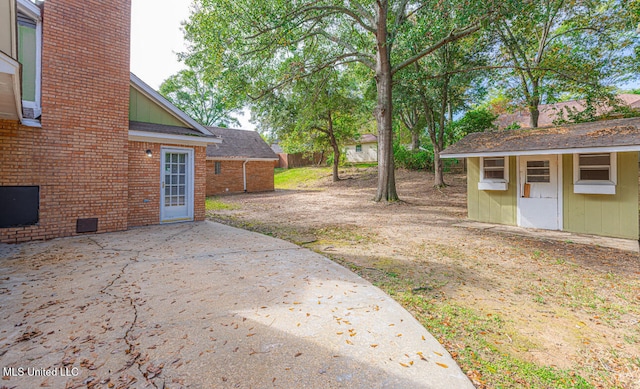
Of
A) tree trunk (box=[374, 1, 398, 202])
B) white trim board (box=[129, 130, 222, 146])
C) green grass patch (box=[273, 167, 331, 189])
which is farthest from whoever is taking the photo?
green grass patch (box=[273, 167, 331, 189])

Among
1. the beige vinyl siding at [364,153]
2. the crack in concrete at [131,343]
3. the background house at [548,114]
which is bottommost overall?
the crack in concrete at [131,343]

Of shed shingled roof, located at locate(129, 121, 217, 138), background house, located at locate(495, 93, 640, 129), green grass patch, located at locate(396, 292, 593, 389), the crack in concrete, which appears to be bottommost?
green grass patch, located at locate(396, 292, 593, 389)

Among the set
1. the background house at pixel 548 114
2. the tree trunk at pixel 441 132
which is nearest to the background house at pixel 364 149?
the background house at pixel 548 114

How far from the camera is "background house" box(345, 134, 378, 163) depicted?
37.2m

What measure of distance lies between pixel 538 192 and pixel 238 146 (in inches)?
738

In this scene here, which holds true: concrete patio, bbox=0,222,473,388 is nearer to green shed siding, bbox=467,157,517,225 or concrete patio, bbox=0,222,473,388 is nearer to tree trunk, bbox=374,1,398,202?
green shed siding, bbox=467,157,517,225

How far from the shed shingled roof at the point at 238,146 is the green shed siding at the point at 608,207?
1821 centimetres

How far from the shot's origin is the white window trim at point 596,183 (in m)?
7.46

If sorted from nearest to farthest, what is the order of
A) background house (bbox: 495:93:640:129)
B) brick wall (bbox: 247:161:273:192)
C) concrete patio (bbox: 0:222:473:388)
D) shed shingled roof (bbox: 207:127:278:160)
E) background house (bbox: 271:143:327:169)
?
concrete patio (bbox: 0:222:473:388) → shed shingled roof (bbox: 207:127:278:160) → brick wall (bbox: 247:161:273:192) → background house (bbox: 495:93:640:129) → background house (bbox: 271:143:327:169)

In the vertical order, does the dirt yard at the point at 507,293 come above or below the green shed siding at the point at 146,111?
below

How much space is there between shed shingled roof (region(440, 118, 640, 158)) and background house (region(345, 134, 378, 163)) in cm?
2680

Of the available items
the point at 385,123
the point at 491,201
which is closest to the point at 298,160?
the point at 385,123

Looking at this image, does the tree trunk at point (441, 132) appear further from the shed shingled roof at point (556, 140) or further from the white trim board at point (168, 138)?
the white trim board at point (168, 138)

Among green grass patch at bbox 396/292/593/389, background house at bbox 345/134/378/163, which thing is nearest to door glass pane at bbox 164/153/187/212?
green grass patch at bbox 396/292/593/389
